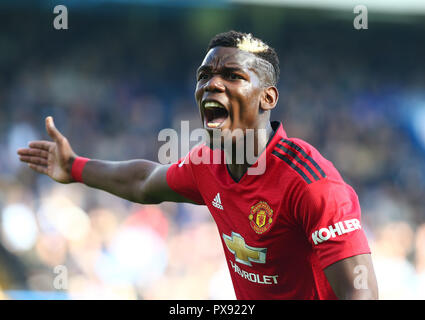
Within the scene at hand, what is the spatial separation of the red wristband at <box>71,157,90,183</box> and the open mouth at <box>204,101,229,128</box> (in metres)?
1.32

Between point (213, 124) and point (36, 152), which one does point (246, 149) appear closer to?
point (213, 124)

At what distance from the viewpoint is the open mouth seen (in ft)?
10.7

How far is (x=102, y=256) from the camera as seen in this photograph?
793cm

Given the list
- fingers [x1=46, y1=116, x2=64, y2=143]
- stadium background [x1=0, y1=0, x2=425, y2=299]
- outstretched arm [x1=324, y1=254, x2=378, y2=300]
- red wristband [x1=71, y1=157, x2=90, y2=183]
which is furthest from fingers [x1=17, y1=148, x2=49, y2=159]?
stadium background [x1=0, y1=0, x2=425, y2=299]

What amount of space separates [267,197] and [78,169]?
1.76 meters

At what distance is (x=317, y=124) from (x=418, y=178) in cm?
242

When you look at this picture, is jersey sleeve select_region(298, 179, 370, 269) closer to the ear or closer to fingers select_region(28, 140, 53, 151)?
the ear

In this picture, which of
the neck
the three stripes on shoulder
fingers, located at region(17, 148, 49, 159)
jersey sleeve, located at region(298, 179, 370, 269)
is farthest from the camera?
fingers, located at region(17, 148, 49, 159)

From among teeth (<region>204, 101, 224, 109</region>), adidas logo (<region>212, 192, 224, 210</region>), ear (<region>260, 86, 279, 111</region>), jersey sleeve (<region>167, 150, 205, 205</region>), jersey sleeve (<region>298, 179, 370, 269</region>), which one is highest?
ear (<region>260, 86, 279, 111</region>)

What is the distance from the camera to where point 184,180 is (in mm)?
3852

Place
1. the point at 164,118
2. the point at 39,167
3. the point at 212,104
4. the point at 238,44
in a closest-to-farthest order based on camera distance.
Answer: the point at 212,104 → the point at 238,44 → the point at 39,167 → the point at 164,118

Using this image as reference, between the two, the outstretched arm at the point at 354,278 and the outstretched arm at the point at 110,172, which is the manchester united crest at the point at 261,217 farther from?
the outstretched arm at the point at 110,172

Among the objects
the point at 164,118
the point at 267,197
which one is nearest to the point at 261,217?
the point at 267,197
